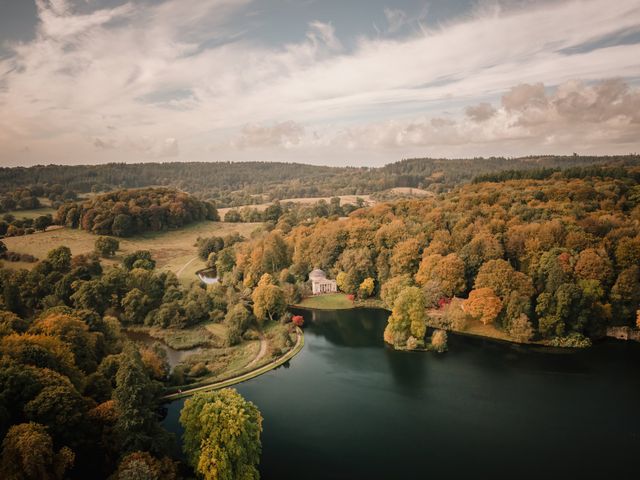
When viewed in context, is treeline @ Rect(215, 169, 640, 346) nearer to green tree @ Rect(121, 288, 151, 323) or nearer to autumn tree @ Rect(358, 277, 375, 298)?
autumn tree @ Rect(358, 277, 375, 298)

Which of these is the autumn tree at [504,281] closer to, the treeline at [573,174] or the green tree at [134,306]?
the treeline at [573,174]

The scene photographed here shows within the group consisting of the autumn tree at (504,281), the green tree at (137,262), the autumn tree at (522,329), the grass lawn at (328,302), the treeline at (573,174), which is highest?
the treeline at (573,174)

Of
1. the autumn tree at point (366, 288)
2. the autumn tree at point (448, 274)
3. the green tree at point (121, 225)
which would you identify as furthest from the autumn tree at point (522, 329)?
the green tree at point (121, 225)

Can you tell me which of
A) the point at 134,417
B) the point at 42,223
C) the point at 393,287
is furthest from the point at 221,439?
the point at 42,223

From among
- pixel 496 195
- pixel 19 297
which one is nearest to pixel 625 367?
pixel 496 195

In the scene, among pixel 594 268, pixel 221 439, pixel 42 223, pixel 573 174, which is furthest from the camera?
pixel 42 223

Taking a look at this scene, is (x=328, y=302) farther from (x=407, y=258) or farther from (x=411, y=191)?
(x=411, y=191)

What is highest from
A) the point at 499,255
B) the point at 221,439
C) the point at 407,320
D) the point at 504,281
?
the point at 499,255
